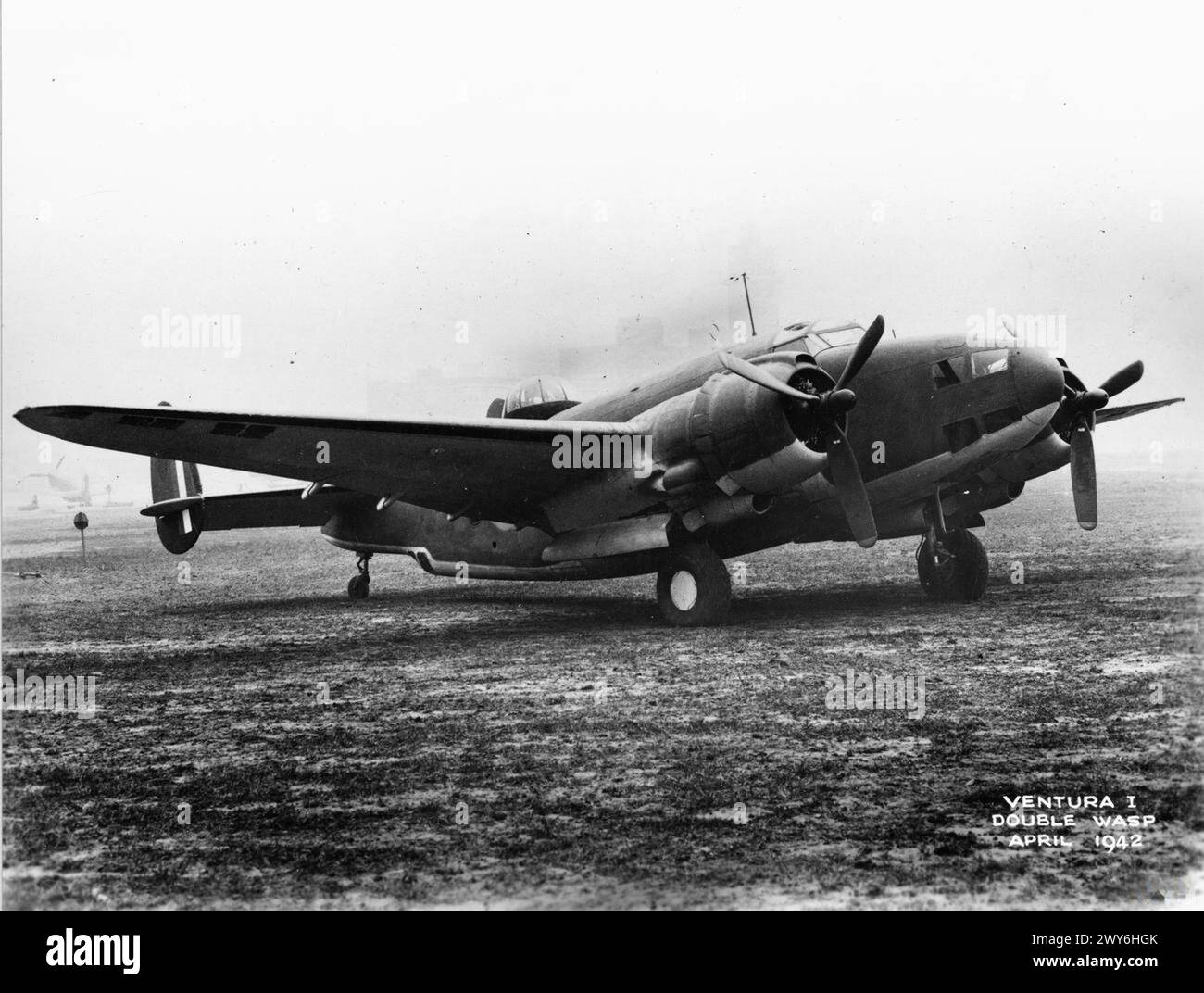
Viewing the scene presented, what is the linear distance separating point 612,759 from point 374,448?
5.59 meters

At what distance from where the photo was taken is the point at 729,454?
9977 mm

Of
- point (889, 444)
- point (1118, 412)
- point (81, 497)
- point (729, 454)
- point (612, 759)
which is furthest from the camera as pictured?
point (81, 497)

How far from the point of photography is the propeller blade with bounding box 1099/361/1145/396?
11.2m

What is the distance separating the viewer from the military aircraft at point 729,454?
979 cm

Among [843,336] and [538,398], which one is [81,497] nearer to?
[538,398]

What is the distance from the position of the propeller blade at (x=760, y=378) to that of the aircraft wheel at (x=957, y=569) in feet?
11.9

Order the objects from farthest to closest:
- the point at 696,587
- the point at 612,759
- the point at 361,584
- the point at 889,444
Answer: the point at 361,584, the point at 889,444, the point at 696,587, the point at 612,759

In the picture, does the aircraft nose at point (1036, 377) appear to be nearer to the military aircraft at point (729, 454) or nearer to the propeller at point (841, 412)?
the military aircraft at point (729, 454)

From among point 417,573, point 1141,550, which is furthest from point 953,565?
point 417,573

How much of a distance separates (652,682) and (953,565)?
5.87 metres

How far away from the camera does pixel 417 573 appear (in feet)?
64.5

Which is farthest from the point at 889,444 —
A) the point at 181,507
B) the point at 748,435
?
the point at 181,507

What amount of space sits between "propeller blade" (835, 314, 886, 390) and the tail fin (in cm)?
969

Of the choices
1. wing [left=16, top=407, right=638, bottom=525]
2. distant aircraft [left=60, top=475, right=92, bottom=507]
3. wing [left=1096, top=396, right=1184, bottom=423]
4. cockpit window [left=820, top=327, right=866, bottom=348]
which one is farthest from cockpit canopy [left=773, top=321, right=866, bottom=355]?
distant aircraft [left=60, top=475, right=92, bottom=507]
